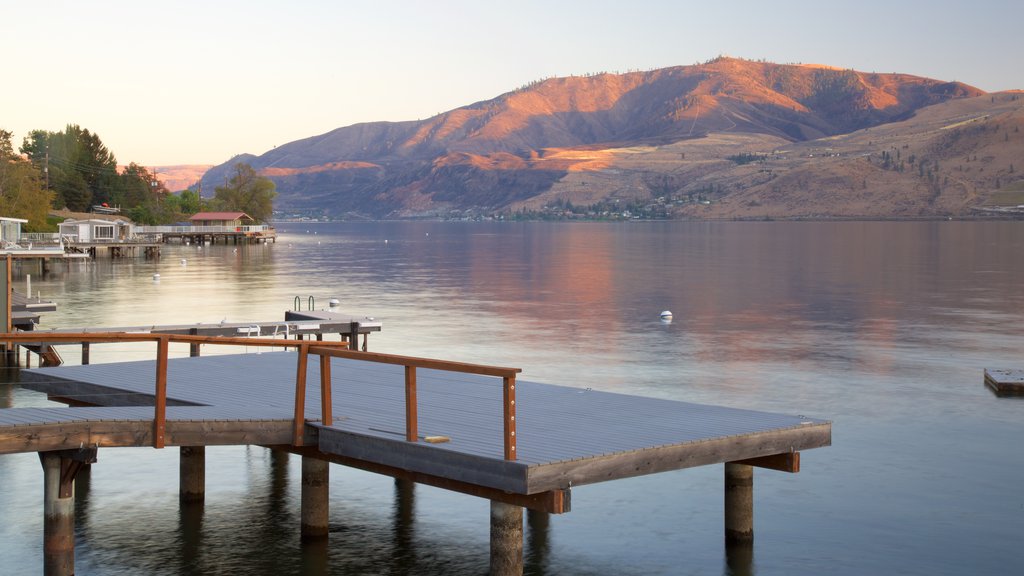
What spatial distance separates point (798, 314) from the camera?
54.8 metres

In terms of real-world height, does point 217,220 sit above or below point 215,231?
above

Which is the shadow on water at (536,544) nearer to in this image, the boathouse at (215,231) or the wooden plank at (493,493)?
the wooden plank at (493,493)

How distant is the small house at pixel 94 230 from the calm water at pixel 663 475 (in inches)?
2219

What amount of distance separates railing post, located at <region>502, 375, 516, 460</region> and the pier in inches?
0.6

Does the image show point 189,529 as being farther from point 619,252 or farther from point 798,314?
point 619,252

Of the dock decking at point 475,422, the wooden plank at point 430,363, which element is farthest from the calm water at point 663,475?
the wooden plank at point 430,363

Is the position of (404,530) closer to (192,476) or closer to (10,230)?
(192,476)

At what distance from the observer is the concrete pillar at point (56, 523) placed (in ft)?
47.0

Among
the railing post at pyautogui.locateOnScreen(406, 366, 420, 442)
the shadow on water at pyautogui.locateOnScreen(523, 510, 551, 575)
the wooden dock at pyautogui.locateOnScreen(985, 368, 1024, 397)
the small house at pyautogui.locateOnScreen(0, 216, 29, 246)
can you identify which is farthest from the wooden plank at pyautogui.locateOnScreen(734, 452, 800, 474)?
the small house at pyautogui.locateOnScreen(0, 216, 29, 246)

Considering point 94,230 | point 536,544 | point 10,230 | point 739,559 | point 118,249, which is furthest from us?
point 94,230

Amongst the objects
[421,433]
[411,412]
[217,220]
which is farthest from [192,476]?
[217,220]

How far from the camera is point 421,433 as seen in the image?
1488 centimetres

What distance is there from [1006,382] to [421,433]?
21.3m

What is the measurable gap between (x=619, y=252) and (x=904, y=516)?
118m
